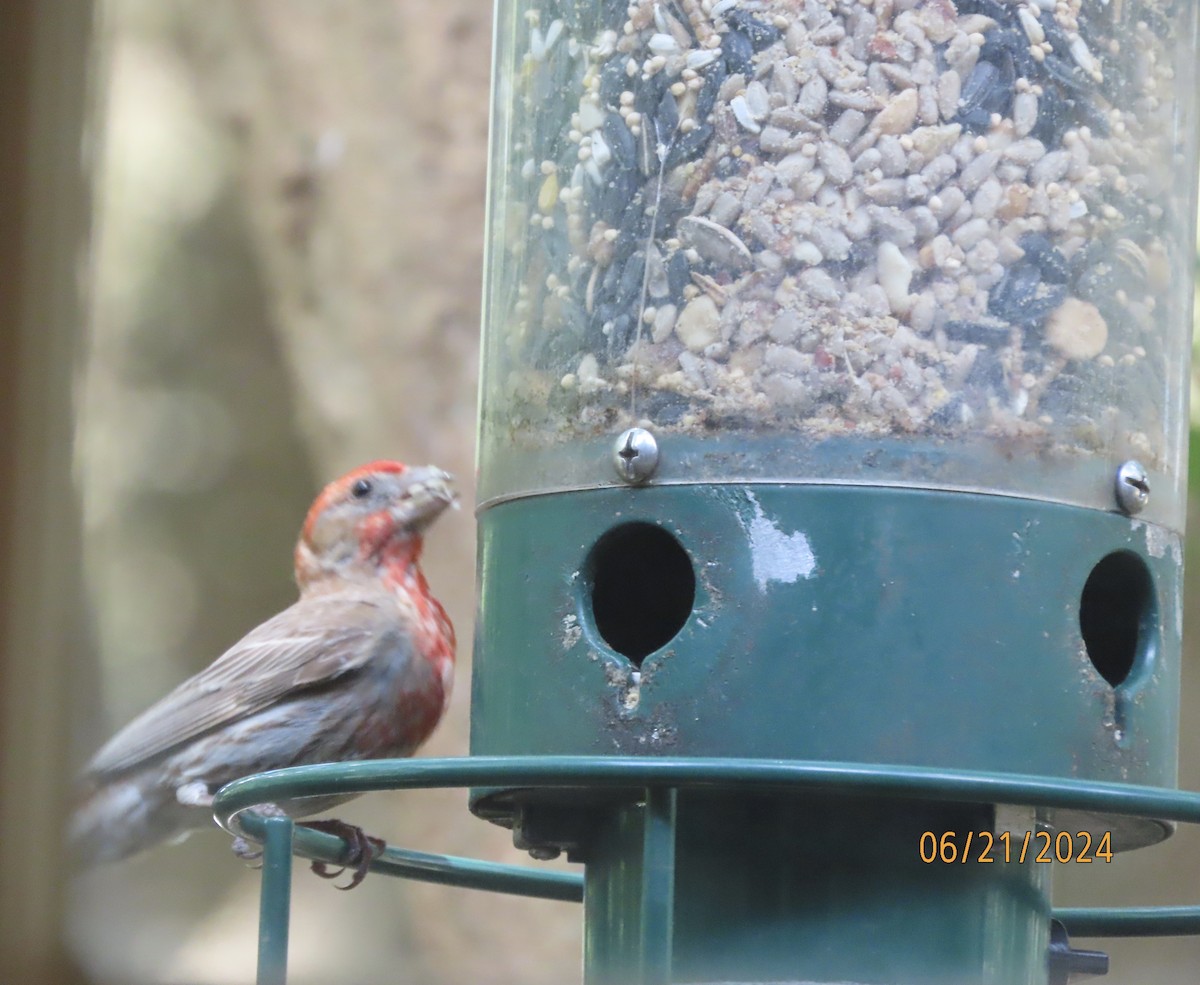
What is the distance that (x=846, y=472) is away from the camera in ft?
9.77

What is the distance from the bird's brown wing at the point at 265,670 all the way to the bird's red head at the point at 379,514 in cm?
19

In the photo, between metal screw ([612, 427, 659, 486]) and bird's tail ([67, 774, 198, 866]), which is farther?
bird's tail ([67, 774, 198, 866])

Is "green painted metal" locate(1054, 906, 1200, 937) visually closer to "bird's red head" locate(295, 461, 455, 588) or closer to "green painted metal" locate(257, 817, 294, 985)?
"green painted metal" locate(257, 817, 294, 985)

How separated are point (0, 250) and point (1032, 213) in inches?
92.1

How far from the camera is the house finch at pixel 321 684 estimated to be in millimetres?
4898

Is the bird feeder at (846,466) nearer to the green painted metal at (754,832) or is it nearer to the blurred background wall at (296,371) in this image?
the green painted metal at (754,832)

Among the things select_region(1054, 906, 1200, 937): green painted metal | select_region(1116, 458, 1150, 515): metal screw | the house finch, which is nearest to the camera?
select_region(1116, 458, 1150, 515): metal screw

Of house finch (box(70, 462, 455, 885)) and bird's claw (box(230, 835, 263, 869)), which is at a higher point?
house finch (box(70, 462, 455, 885))

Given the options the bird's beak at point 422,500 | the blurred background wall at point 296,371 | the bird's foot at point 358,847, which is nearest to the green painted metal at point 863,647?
the bird's foot at point 358,847

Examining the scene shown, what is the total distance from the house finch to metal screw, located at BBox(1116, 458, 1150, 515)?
86.5 inches

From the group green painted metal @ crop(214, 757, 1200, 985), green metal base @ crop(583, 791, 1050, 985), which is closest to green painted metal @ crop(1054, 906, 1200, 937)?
green painted metal @ crop(214, 757, 1200, 985)

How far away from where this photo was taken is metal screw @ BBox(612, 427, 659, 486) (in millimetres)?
3074

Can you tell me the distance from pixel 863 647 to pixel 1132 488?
65cm
